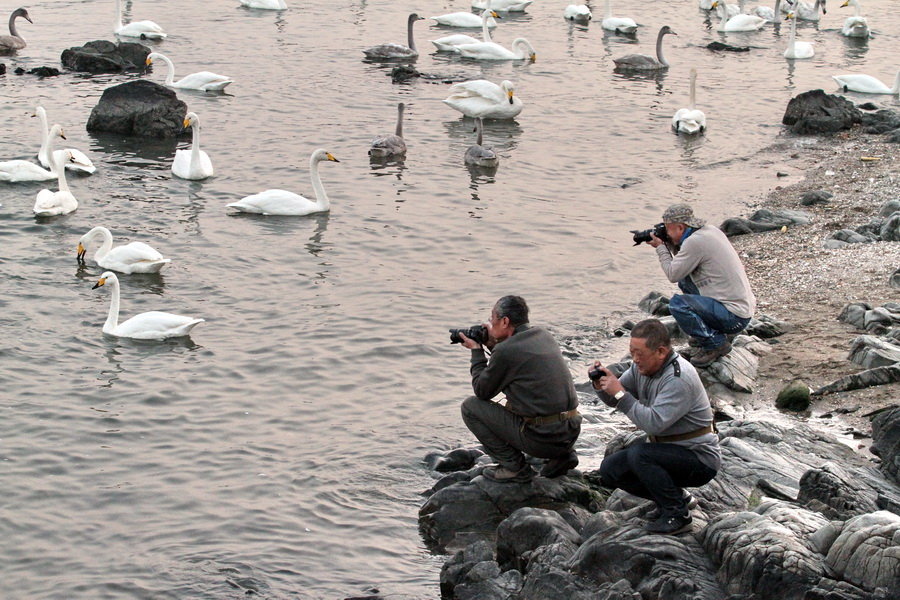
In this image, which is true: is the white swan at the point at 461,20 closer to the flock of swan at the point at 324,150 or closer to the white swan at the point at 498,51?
the flock of swan at the point at 324,150

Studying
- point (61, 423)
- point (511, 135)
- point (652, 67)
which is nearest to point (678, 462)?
point (61, 423)

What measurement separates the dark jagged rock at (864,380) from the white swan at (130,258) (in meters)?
7.82

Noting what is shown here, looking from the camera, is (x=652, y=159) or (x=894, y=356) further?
(x=652, y=159)

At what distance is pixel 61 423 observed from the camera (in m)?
10.2

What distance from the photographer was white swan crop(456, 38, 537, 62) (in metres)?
27.2

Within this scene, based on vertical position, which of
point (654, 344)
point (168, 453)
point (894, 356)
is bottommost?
point (168, 453)

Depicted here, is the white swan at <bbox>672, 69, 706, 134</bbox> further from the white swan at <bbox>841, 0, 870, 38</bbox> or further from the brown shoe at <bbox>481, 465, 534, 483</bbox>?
the brown shoe at <bbox>481, 465, 534, 483</bbox>

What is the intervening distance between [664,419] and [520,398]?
1.50 metres

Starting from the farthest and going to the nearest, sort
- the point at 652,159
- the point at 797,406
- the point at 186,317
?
1. the point at 652,159
2. the point at 186,317
3. the point at 797,406

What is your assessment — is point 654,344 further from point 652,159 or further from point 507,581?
point 652,159

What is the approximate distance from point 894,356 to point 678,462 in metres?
3.98

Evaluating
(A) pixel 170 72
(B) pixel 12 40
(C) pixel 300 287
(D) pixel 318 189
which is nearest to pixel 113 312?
(C) pixel 300 287

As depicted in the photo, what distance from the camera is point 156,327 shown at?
39.7 feet

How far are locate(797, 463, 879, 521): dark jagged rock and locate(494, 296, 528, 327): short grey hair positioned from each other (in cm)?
216
